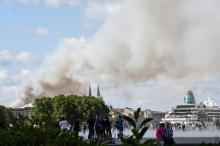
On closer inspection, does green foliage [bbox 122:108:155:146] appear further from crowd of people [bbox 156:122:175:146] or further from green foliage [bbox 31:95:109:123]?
green foliage [bbox 31:95:109:123]

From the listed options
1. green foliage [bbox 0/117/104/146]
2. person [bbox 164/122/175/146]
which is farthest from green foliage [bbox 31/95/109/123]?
green foliage [bbox 0/117/104/146]

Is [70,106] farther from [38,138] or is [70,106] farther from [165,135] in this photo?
[38,138]

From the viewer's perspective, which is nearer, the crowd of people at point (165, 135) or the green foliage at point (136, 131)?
the green foliage at point (136, 131)

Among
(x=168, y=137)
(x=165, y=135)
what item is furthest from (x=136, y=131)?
(x=165, y=135)

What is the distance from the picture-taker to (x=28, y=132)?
11.5 m

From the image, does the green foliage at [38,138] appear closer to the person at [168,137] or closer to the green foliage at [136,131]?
the green foliage at [136,131]

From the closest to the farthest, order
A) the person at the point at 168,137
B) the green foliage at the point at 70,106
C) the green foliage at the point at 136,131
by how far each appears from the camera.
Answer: the green foliage at the point at 136,131
the person at the point at 168,137
the green foliage at the point at 70,106


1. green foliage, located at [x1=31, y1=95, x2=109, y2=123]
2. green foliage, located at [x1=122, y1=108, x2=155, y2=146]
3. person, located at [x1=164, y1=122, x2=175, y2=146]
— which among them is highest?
green foliage, located at [x1=31, y1=95, x2=109, y2=123]

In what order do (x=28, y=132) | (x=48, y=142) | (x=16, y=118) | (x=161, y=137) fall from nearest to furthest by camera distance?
1. (x=48, y=142)
2. (x=28, y=132)
3. (x=16, y=118)
4. (x=161, y=137)

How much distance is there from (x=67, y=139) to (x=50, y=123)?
1.72 m

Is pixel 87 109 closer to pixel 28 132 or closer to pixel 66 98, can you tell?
pixel 66 98

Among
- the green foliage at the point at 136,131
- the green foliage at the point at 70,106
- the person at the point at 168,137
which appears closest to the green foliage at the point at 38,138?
the green foliage at the point at 136,131

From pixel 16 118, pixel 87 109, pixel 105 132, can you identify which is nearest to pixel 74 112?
pixel 87 109

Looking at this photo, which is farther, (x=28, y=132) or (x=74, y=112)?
(x=74, y=112)
